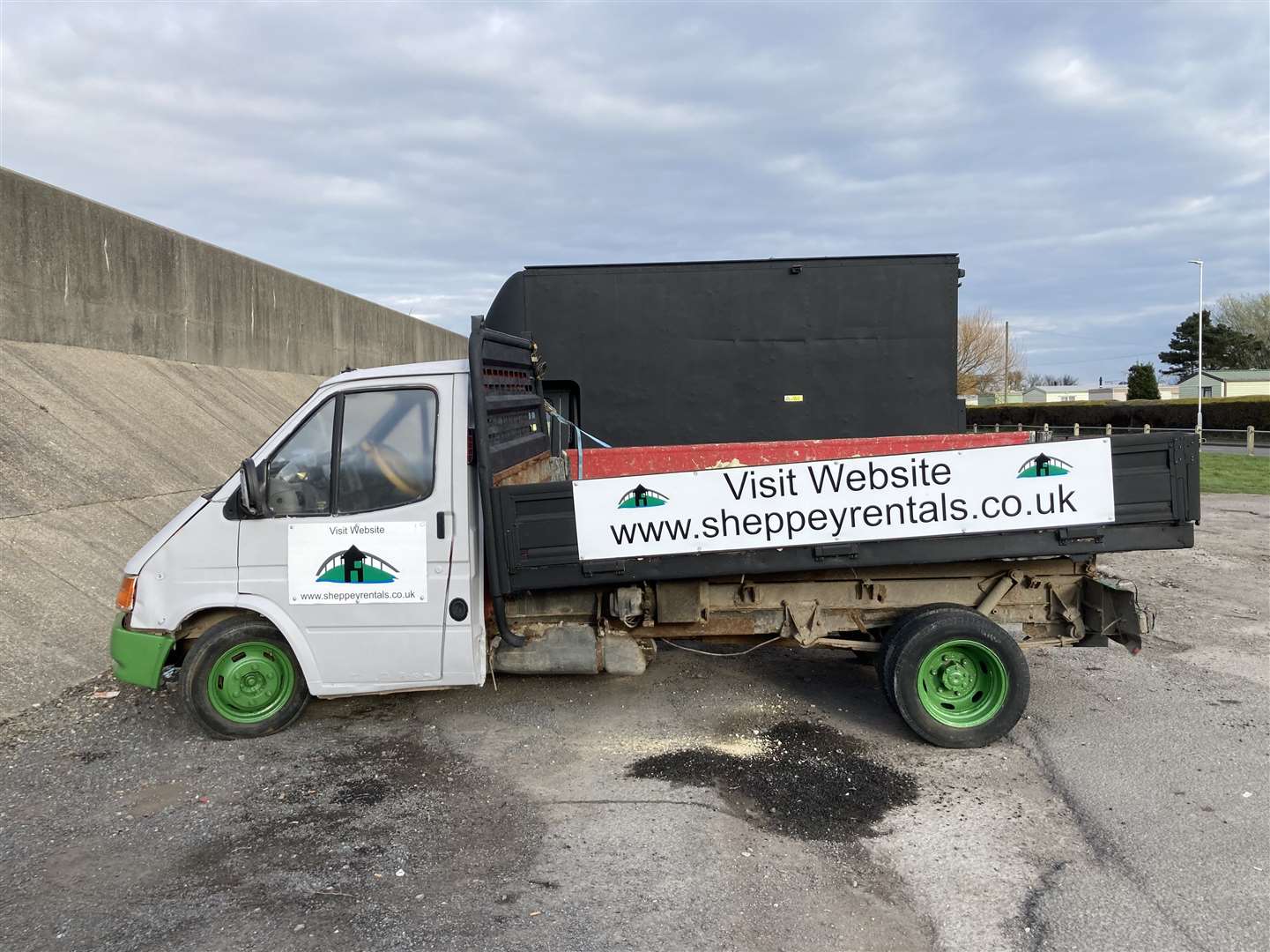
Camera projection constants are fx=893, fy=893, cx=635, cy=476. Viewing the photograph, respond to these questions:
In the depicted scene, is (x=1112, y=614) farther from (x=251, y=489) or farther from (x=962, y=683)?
(x=251, y=489)

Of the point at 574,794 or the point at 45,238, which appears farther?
the point at 45,238

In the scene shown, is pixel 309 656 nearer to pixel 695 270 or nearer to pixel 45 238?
pixel 695 270

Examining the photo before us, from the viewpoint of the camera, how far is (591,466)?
6.93 m

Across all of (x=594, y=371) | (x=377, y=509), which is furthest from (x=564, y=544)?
(x=594, y=371)

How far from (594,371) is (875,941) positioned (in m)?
6.52

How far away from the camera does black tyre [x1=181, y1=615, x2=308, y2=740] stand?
5191mm

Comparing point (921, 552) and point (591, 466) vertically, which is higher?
point (591, 466)

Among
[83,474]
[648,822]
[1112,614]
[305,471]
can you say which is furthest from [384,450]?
[83,474]

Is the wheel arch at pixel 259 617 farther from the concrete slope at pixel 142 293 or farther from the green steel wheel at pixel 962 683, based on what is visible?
the concrete slope at pixel 142 293

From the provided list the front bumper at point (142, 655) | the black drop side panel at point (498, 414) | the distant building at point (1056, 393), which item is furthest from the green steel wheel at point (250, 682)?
the distant building at point (1056, 393)

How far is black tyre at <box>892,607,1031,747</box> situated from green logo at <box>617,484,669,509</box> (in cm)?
165

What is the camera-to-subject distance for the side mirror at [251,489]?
16.2ft

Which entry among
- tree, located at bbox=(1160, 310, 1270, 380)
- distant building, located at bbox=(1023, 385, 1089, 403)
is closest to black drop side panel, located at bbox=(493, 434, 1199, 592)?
tree, located at bbox=(1160, 310, 1270, 380)

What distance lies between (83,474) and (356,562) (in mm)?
5585
